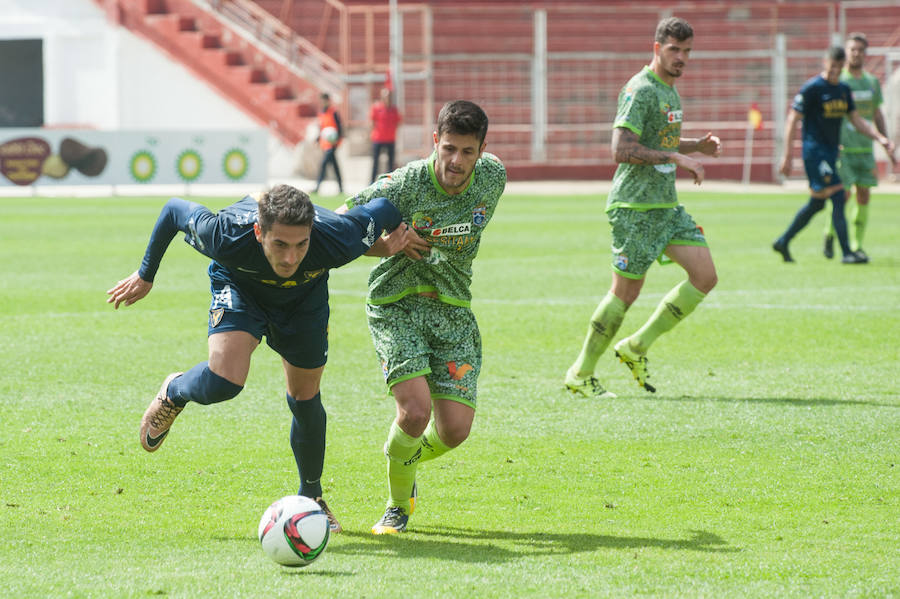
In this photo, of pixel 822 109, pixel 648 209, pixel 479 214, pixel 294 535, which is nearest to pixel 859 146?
pixel 822 109

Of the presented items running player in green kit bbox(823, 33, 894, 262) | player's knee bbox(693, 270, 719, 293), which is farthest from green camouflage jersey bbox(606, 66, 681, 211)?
running player in green kit bbox(823, 33, 894, 262)

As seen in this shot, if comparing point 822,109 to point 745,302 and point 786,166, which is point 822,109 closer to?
point 786,166

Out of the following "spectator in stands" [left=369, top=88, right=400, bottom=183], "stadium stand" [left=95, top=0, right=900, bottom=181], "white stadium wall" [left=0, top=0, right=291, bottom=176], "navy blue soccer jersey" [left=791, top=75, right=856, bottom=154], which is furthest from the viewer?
"white stadium wall" [left=0, top=0, right=291, bottom=176]

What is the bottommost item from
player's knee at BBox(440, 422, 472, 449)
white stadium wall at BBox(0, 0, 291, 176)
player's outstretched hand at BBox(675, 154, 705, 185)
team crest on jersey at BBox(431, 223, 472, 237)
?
player's knee at BBox(440, 422, 472, 449)

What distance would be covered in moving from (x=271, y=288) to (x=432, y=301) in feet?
2.38

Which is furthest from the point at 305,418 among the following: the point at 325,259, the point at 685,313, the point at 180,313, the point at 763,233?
the point at 763,233

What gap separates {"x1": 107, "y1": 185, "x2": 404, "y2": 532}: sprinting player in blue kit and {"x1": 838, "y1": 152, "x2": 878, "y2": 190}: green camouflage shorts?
1131 centimetres

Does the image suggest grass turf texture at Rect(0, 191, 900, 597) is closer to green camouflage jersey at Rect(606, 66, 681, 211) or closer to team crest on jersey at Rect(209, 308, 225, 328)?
team crest on jersey at Rect(209, 308, 225, 328)

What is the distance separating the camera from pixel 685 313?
8.08 m

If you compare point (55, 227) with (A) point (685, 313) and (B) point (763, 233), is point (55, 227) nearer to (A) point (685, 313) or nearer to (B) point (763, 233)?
(B) point (763, 233)

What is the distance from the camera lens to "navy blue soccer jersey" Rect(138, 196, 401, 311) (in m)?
4.89

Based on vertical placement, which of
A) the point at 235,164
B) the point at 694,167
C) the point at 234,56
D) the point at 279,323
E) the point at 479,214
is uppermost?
the point at 234,56

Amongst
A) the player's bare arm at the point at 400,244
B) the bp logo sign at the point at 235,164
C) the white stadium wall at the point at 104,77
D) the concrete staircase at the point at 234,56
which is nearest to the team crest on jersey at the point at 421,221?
the player's bare arm at the point at 400,244

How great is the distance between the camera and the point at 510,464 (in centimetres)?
630
